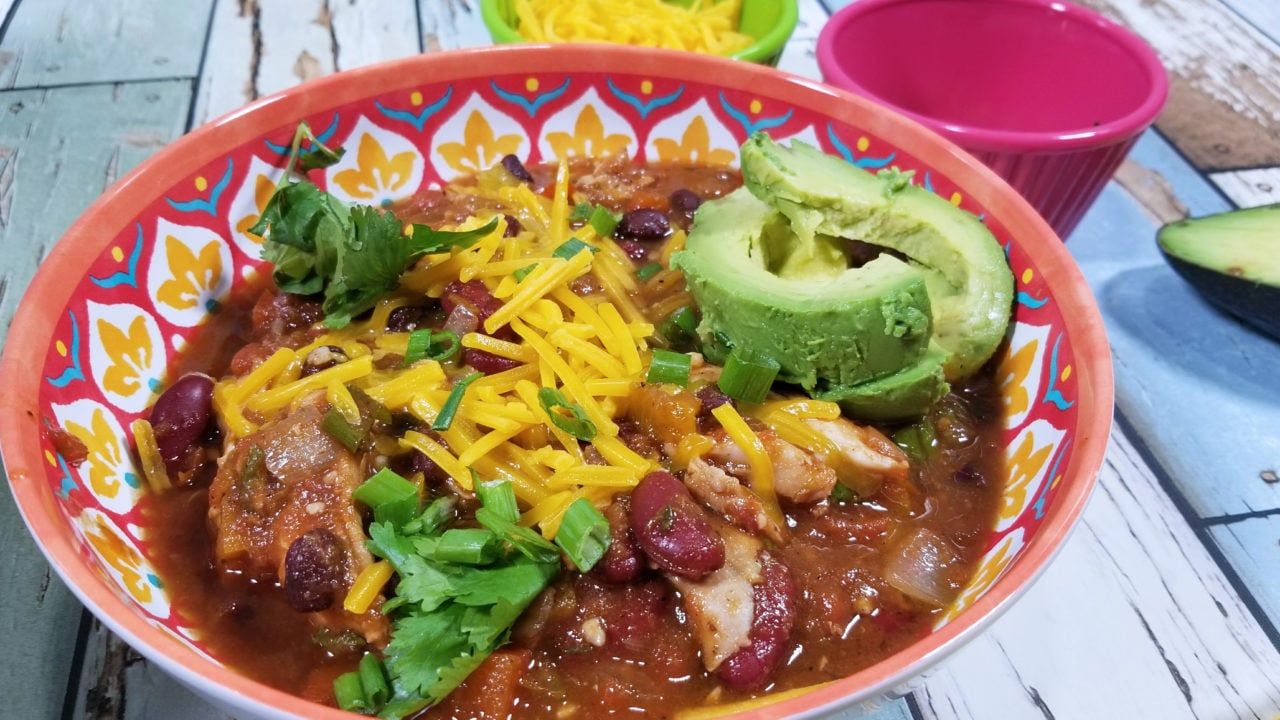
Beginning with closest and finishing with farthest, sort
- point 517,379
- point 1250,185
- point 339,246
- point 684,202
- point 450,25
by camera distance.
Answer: point 517,379 < point 339,246 < point 684,202 < point 1250,185 < point 450,25

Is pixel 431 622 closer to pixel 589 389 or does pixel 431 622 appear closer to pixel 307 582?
pixel 307 582

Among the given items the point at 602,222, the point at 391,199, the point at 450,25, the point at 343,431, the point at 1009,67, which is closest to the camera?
the point at 343,431

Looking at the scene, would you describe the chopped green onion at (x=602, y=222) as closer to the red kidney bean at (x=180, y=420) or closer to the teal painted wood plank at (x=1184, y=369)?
the red kidney bean at (x=180, y=420)

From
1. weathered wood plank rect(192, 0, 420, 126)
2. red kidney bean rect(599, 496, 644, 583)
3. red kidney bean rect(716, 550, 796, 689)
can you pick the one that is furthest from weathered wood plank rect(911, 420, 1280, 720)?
weathered wood plank rect(192, 0, 420, 126)

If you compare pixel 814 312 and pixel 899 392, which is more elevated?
pixel 814 312

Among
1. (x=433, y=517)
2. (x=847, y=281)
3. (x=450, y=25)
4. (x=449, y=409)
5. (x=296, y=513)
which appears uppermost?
(x=847, y=281)

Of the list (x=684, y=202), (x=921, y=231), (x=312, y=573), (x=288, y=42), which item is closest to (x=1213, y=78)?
(x=921, y=231)

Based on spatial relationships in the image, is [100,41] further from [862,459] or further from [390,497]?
[862,459]
